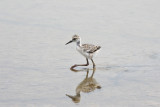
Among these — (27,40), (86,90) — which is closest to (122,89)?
(86,90)

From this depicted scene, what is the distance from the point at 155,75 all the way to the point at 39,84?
2925 mm

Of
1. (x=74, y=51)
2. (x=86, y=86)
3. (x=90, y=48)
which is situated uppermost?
(x=90, y=48)

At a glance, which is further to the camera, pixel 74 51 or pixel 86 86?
pixel 74 51

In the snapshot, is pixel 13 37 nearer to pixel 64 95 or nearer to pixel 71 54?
pixel 71 54

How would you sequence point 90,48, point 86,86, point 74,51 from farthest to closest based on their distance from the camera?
point 74,51, point 90,48, point 86,86

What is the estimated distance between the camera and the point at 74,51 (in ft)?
41.5

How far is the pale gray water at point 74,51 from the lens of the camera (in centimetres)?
916

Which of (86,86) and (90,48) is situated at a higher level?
(90,48)

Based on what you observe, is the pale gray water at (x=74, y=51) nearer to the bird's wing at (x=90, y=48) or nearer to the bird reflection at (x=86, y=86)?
the bird reflection at (x=86, y=86)

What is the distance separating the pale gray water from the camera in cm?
916

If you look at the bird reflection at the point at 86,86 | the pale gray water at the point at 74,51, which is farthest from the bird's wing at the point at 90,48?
the bird reflection at the point at 86,86

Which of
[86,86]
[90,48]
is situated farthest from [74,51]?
[86,86]

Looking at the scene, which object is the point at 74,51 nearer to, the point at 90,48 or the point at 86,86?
the point at 90,48

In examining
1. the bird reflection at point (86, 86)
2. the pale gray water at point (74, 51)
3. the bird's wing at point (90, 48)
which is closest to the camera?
the bird reflection at point (86, 86)
